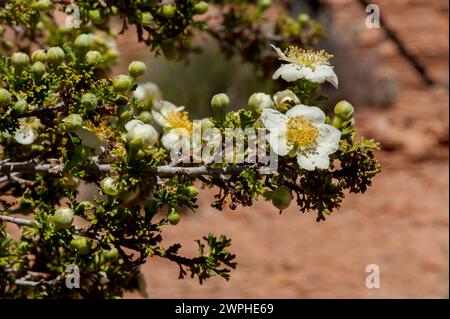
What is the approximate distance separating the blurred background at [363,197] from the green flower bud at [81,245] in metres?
2.09

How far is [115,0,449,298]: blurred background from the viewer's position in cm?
538

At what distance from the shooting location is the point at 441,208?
6.26m

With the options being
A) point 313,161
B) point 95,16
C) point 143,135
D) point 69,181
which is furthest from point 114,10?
point 313,161

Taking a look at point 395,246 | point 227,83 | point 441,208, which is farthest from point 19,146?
point 227,83

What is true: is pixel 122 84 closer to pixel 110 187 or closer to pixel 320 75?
pixel 110 187

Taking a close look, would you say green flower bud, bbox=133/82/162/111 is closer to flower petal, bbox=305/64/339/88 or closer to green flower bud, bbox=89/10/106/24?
green flower bud, bbox=89/10/106/24

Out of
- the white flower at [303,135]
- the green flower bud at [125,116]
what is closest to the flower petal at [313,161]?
the white flower at [303,135]

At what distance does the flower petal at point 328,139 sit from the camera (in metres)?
1.78

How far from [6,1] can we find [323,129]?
1.14 m

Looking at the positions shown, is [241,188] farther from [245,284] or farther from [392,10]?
[392,10]

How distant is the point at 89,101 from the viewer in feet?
6.07

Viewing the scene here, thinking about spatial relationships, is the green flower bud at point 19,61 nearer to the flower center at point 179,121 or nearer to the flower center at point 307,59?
the flower center at point 179,121

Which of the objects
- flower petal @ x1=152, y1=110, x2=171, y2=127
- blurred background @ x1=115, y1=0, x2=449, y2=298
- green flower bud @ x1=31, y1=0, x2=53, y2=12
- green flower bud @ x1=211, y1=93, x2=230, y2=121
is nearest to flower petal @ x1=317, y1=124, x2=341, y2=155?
green flower bud @ x1=211, y1=93, x2=230, y2=121

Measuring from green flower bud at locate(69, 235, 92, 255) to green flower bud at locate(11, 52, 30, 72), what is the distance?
455 mm
